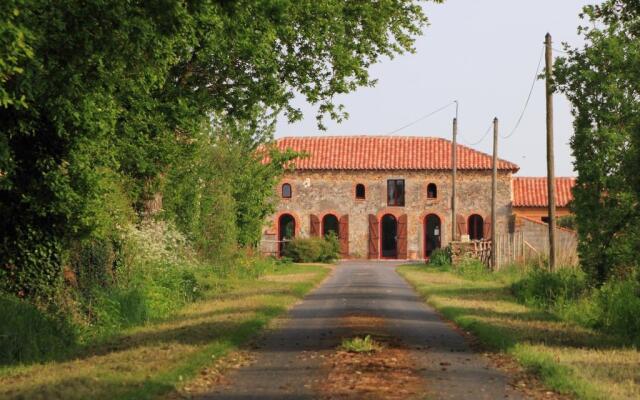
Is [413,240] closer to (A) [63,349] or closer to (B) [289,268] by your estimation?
(B) [289,268]

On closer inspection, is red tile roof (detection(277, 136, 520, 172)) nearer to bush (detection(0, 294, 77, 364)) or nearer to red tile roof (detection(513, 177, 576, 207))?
red tile roof (detection(513, 177, 576, 207))

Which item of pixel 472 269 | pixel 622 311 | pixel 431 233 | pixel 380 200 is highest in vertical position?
pixel 380 200

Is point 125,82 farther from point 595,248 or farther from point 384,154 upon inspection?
point 384,154

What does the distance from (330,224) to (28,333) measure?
48691mm

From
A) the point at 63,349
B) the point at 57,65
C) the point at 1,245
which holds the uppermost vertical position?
the point at 57,65

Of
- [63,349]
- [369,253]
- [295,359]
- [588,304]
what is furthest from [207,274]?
[369,253]

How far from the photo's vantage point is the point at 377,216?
61.8 meters

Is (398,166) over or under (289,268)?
over

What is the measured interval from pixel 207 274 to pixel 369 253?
32.8 meters

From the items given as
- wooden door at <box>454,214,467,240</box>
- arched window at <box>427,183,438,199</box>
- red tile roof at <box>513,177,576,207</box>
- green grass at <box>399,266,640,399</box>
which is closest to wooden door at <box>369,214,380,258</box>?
arched window at <box>427,183,438,199</box>

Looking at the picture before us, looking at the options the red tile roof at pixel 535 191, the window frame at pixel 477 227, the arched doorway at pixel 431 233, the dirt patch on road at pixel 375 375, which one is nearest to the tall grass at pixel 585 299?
the dirt patch on road at pixel 375 375

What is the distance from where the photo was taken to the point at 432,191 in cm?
6222

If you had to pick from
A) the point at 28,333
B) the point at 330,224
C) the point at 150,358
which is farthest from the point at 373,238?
the point at 150,358

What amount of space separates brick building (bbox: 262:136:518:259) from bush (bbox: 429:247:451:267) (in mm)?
13398
